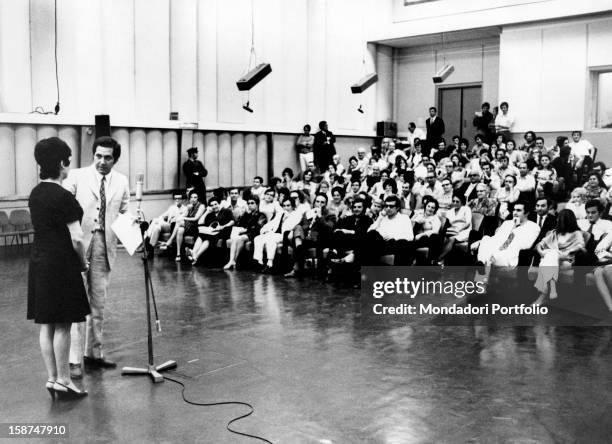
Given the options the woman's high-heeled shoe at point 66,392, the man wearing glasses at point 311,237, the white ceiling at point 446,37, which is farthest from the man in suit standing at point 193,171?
the woman's high-heeled shoe at point 66,392

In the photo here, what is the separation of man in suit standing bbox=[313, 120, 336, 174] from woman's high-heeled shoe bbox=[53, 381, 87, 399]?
1113 centimetres

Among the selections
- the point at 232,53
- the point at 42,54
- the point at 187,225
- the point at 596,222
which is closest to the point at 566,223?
the point at 596,222

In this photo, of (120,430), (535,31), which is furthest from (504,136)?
(120,430)

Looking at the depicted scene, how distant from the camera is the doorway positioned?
16359 millimetres

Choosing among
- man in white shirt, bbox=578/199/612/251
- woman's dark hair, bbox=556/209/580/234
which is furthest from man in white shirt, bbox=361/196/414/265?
man in white shirt, bbox=578/199/612/251

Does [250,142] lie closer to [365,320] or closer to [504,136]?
[504,136]

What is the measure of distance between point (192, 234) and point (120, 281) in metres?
2.10

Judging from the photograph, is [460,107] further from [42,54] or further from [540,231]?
[540,231]

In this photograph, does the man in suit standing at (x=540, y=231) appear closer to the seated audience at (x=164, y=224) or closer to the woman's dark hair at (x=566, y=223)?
the woman's dark hair at (x=566, y=223)

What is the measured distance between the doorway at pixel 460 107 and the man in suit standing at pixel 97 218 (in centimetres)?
1307

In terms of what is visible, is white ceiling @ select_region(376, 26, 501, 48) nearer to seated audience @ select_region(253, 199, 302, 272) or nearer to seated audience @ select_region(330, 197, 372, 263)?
seated audience @ select_region(253, 199, 302, 272)

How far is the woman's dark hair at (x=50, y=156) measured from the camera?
12.0ft

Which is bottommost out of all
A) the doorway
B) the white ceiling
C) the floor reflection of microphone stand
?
the floor reflection of microphone stand

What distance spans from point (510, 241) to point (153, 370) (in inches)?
157
